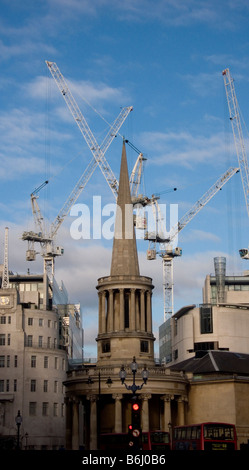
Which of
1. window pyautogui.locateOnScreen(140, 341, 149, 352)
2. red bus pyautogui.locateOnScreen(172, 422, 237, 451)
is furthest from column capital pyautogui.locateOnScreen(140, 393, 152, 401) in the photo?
red bus pyautogui.locateOnScreen(172, 422, 237, 451)

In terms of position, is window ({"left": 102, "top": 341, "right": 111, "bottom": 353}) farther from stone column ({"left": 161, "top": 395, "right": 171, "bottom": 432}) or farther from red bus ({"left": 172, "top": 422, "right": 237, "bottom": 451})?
red bus ({"left": 172, "top": 422, "right": 237, "bottom": 451})

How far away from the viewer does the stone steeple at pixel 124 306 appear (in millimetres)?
95625

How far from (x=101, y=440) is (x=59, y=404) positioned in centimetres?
5909

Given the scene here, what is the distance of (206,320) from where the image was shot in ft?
547

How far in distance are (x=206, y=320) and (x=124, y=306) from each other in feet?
237

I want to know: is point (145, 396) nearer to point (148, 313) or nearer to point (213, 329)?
point (148, 313)

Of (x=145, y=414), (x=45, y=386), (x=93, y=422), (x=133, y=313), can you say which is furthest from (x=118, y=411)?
(x=45, y=386)

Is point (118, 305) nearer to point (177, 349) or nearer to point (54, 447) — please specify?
point (54, 447)

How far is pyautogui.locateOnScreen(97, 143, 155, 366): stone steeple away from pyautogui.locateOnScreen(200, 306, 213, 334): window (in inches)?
2753

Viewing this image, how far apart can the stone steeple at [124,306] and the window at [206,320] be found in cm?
6993

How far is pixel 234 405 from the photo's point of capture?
318 ft

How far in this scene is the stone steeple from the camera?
314 ft
